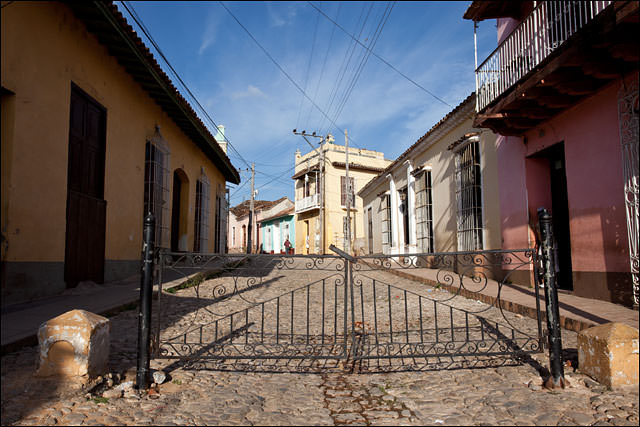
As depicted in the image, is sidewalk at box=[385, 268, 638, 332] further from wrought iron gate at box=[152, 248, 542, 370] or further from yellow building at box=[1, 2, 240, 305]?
yellow building at box=[1, 2, 240, 305]

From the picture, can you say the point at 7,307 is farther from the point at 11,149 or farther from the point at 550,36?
the point at 550,36

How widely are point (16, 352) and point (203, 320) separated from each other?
199cm

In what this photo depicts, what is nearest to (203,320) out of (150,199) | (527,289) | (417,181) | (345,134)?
(150,199)

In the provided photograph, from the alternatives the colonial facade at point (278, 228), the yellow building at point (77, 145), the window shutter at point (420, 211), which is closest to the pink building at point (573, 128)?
the window shutter at point (420, 211)

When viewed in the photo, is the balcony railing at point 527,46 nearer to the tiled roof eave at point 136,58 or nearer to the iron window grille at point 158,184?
the tiled roof eave at point 136,58

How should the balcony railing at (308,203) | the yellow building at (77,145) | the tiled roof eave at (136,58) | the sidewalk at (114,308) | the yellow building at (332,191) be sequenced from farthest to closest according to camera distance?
1. the balcony railing at (308,203)
2. the yellow building at (332,191)
3. the tiled roof eave at (136,58)
4. the yellow building at (77,145)
5. the sidewalk at (114,308)

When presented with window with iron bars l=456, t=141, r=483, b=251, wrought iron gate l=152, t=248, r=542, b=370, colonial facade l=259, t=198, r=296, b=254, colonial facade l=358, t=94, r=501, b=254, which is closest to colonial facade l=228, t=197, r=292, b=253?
colonial facade l=259, t=198, r=296, b=254

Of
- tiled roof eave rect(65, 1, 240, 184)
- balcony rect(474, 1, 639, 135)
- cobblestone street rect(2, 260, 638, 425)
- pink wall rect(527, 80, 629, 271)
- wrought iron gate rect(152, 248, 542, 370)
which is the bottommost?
cobblestone street rect(2, 260, 638, 425)

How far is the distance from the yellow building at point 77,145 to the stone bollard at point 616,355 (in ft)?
18.5

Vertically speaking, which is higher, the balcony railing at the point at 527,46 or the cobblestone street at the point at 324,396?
the balcony railing at the point at 527,46

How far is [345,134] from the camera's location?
23656 mm

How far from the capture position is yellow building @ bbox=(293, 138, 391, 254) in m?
25.5

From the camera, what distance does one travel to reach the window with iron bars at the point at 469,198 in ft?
31.2

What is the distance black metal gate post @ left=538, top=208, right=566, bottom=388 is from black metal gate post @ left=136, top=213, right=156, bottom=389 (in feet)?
9.07
